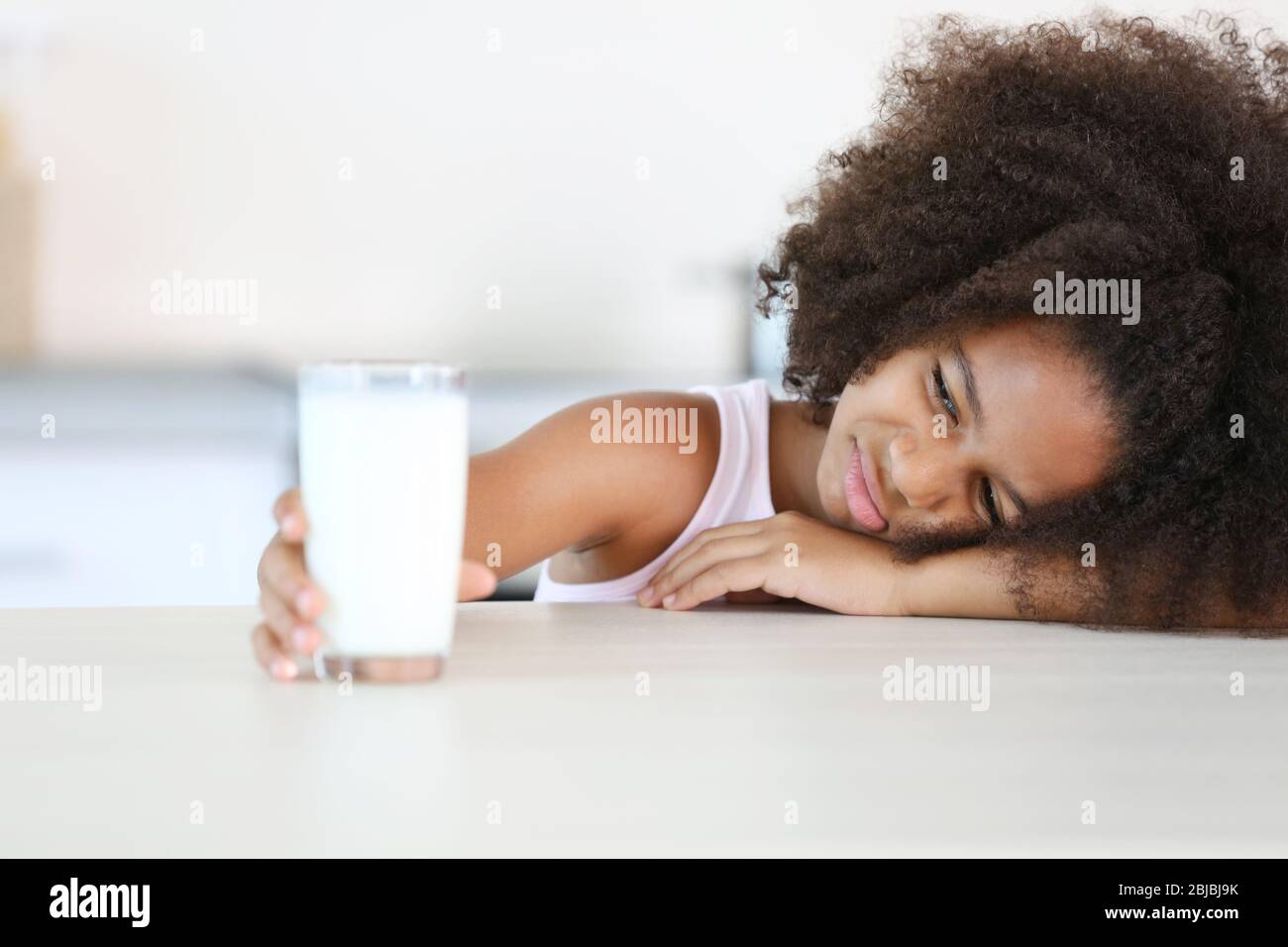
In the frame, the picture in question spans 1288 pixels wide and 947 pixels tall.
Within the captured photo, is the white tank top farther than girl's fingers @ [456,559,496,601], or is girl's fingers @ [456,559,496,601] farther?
the white tank top

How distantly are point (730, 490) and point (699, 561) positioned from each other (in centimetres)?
37

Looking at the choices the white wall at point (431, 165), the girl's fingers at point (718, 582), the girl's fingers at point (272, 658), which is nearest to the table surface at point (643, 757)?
the girl's fingers at point (272, 658)

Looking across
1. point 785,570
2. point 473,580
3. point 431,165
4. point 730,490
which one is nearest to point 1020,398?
point 785,570

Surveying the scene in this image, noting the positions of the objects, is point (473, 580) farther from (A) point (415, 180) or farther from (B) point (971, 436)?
(A) point (415, 180)

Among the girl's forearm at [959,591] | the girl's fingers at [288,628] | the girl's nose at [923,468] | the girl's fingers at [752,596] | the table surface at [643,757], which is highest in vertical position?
the girl's nose at [923,468]

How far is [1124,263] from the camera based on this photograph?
110 centimetres

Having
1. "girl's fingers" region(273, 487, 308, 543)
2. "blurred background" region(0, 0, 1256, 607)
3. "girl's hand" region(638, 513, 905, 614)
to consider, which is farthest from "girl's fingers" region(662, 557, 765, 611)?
"blurred background" region(0, 0, 1256, 607)

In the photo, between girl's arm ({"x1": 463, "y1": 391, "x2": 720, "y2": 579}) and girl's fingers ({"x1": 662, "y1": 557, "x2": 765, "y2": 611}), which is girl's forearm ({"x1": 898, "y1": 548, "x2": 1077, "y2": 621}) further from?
girl's arm ({"x1": 463, "y1": 391, "x2": 720, "y2": 579})

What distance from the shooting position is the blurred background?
293 centimetres

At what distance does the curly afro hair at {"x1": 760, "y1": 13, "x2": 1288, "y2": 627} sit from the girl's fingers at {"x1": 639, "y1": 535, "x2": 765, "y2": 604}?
136 millimetres

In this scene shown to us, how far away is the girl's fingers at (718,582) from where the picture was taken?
3.24 feet

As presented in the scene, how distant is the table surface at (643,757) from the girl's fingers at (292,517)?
7 centimetres

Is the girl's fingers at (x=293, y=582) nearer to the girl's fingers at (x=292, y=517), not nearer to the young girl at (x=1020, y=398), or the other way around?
the girl's fingers at (x=292, y=517)
